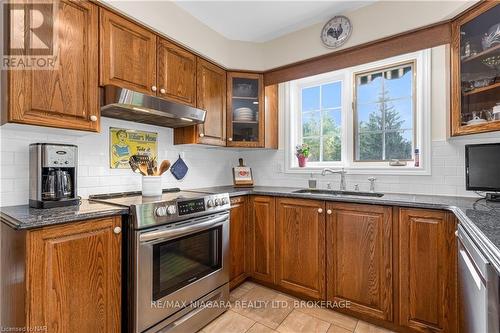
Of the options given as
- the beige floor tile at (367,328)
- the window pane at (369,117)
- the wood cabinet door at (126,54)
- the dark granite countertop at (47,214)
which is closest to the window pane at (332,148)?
the window pane at (369,117)

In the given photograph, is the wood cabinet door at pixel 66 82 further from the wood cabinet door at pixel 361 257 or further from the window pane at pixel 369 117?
the window pane at pixel 369 117

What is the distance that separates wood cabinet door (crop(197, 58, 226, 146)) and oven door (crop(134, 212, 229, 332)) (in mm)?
881

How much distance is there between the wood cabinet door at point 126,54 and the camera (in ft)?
5.63

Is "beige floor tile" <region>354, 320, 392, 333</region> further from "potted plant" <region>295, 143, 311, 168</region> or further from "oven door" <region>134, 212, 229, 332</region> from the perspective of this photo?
"potted plant" <region>295, 143, 311, 168</region>

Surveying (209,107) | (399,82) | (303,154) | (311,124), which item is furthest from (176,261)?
(399,82)

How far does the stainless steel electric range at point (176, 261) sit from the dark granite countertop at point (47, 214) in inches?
6.4

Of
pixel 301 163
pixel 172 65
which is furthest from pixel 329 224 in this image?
pixel 172 65

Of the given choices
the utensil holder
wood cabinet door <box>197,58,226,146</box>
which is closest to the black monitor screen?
wood cabinet door <box>197,58,226,146</box>

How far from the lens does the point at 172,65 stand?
2.16 m

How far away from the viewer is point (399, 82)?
96.7 inches

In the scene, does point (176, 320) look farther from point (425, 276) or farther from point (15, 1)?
point (15, 1)

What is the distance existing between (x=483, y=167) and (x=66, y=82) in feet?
9.47

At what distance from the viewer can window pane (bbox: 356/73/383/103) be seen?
257 cm

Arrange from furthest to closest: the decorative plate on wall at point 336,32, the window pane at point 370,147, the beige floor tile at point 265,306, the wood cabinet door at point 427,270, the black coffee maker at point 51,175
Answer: the window pane at point 370,147 → the decorative plate on wall at point 336,32 → the beige floor tile at point 265,306 → the wood cabinet door at point 427,270 → the black coffee maker at point 51,175
